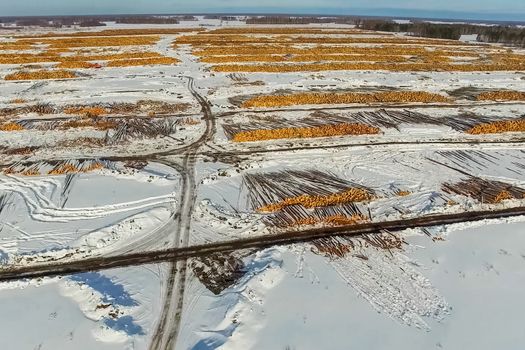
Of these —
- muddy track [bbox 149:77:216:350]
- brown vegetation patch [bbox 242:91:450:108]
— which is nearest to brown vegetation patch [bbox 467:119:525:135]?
brown vegetation patch [bbox 242:91:450:108]

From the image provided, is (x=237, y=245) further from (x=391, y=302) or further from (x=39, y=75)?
(x=39, y=75)

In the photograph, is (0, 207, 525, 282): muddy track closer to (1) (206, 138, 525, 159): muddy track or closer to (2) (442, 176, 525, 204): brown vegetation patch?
(2) (442, 176, 525, 204): brown vegetation patch

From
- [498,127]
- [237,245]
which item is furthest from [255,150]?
[498,127]

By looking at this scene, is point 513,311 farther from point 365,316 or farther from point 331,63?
point 331,63

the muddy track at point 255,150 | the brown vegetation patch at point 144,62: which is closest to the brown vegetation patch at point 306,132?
the muddy track at point 255,150

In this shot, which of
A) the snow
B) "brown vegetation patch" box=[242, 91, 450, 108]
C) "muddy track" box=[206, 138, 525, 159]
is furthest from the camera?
"brown vegetation patch" box=[242, 91, 450, 108]

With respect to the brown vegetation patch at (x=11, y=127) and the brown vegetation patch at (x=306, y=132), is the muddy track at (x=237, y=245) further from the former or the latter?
the brown vegetation patch at (x=11, y=127)
